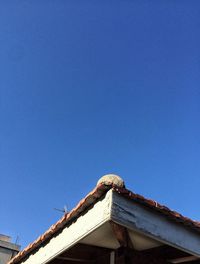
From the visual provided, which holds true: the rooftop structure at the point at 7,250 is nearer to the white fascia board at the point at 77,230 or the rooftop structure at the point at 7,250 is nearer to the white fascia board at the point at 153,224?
the white fascia board at the point at 77,230

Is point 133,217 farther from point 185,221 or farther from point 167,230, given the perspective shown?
point 185,221

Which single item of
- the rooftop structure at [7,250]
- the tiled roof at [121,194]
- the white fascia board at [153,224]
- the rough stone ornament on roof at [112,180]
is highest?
the rooftop structure at [7,250]

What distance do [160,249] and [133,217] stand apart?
144 cm

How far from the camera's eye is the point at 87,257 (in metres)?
4.48

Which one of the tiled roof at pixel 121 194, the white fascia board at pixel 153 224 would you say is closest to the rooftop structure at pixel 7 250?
the tiled roof at pixel 121 194

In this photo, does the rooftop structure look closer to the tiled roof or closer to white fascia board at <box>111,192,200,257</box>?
the tiled roof

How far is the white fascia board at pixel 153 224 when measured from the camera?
2.81m

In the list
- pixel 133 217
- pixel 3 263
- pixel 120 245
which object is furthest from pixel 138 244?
pixel 3 263

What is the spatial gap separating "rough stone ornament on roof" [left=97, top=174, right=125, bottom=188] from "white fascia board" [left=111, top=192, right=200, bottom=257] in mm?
104

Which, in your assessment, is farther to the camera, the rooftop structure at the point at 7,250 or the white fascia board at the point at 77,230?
the rooftop structure at the point at 7,250

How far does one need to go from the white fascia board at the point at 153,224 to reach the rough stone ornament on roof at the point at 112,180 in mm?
104

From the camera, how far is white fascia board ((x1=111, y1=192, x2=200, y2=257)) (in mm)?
2814

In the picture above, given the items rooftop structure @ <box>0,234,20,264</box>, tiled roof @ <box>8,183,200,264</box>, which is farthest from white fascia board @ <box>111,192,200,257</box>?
rooftop structure @ <box>0,234,20,264</box>

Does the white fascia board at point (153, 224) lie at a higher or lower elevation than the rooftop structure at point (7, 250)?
lower
